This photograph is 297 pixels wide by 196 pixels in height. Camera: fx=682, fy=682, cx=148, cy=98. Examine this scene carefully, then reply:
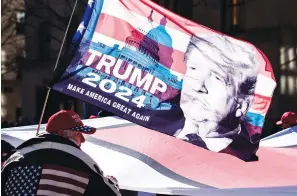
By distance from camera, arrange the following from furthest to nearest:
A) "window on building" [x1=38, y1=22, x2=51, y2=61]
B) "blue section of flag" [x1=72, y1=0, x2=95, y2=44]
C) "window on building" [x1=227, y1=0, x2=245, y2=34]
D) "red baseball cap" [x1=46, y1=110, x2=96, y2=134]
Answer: "window on building" [x1=38, y1=22, x2=51, y2=61]
"window on building" [x1=227, y1=0, x2=245, y2=34]
"blue section of flag" [x1=72, y1=0, x2=95, y2=44]
"red baseball cap" [x1=46, y1=110, x2=96, y2=134]

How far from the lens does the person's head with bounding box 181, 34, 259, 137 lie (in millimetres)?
5176

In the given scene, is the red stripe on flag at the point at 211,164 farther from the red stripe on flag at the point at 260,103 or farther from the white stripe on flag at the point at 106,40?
the white stripe on flag at the point at 106,40

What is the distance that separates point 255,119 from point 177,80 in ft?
2.19

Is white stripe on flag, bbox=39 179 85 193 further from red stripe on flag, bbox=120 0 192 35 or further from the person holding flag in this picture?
red stripe on flag, bbox=120 0 192 35

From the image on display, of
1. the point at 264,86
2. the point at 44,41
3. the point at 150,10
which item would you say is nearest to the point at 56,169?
the point at 150,10

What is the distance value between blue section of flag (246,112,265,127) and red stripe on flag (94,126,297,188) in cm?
61

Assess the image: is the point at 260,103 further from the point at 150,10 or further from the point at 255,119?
the point at 150,10

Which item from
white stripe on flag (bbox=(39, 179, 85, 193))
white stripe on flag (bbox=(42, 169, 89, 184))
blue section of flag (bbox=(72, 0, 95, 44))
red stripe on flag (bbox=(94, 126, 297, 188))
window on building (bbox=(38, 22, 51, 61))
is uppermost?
blue section of flag (bbox=(72, 0, 95, 44))

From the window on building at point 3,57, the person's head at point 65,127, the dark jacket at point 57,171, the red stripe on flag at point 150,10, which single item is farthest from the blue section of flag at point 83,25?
the window on building at point 3,57

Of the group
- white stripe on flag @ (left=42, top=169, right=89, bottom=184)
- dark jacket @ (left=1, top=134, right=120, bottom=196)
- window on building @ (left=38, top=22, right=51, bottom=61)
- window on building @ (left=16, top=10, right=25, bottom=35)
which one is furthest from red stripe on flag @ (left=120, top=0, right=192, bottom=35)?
window on building @ (left=16, top=10, right=25, bottom=35)

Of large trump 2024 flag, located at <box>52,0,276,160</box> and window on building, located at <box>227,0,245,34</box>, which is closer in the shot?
large trump 2024 flag, located at <box>52,0,276,160</box>

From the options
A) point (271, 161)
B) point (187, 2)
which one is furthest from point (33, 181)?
point (187, 2)

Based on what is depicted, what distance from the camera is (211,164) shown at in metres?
5.87

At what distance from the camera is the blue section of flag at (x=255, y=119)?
518 cm
